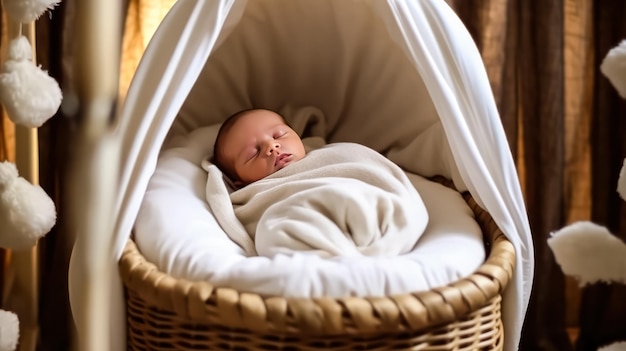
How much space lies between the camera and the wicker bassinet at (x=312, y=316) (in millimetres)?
882

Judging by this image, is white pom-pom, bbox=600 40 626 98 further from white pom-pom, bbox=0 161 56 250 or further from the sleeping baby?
white pom-pom, bbox=0 161 56 250

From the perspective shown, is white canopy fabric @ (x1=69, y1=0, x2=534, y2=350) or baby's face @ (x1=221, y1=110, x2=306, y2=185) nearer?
white canopy fabric @ (x1=69, y1=0, x2=534, y2=350)

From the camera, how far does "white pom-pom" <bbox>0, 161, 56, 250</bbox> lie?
1.14 m

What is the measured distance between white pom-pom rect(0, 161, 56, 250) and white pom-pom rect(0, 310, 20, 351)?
0.11 meters

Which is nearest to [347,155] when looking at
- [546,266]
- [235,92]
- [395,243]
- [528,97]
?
[395,243]

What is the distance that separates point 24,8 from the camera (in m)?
1.12

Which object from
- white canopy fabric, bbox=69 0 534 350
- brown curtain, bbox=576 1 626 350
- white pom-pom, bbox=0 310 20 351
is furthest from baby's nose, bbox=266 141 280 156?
brown curtain, bbox=576 1 626 350

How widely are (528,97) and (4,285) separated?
1.33 metres

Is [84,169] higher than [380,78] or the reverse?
higher

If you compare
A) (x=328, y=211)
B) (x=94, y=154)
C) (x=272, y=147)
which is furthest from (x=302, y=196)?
(x=94, y=154)

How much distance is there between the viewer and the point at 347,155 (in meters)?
1.25

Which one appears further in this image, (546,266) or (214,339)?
(546,266)

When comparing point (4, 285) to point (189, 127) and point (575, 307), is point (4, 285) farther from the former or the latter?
point (575, 307)

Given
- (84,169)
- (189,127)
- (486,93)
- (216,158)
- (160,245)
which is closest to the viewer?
(84,169)
